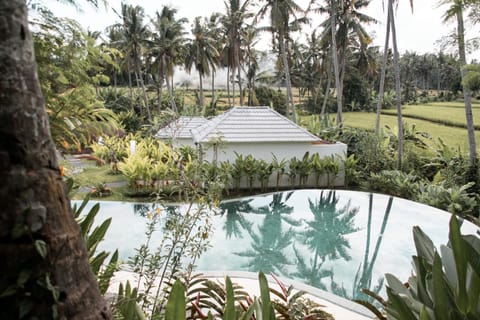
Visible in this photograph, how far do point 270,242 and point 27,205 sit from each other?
6.86 metres

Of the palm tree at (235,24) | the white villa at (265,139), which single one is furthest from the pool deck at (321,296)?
the palm tree at (235,24)

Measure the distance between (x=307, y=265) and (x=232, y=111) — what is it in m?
8.33

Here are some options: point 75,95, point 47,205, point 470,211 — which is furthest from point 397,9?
point 47,205

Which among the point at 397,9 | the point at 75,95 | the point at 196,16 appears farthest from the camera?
the point at 196,16

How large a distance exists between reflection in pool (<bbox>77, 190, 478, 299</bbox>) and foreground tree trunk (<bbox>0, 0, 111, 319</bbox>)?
4076 millimetres

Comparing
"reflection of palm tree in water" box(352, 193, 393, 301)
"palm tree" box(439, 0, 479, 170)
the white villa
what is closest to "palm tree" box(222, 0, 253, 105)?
the white villa

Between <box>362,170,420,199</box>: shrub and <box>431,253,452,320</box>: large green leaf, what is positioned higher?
<box>431,253,452,320</box>: large green leaf

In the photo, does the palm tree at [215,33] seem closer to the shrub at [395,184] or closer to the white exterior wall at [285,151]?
the white exterior wall at [285,151]

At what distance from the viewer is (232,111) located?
13.7 metres

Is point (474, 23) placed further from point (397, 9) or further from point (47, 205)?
point (397, 9)

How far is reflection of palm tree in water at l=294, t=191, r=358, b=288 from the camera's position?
629 centimetres

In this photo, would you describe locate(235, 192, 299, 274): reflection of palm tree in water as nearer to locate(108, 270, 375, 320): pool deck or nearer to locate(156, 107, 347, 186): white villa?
locate(108, 270, 375, 320): pool deck

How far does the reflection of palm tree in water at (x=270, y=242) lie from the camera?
6.49 metres

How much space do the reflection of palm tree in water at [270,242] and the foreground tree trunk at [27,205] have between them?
5.42 meters
